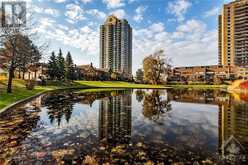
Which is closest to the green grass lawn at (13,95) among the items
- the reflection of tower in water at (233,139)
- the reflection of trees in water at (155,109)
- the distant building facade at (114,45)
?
the reflection of trees in water at (155,109)

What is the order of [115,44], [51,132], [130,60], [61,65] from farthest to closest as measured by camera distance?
[130,60] < [115,44] < [61,65] < [51,132]

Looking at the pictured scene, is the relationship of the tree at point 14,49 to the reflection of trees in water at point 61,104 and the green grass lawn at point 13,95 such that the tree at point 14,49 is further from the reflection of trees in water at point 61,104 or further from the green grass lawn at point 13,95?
the reflection of trees in water at point 61,104

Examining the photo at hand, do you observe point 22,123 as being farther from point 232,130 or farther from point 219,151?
point 232,130

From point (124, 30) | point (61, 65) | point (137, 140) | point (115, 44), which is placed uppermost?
point (124, 30)

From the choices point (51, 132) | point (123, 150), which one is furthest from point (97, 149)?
point (51, 132)

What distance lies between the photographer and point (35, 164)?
447cm

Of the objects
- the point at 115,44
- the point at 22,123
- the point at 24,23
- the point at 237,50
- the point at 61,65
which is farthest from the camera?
the point at 115,44

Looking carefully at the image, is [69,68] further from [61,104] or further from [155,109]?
[155,109]

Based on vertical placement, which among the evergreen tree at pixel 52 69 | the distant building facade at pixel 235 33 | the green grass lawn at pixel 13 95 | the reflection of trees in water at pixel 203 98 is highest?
the distant building facade at pixel 235 33

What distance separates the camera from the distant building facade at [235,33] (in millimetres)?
97938

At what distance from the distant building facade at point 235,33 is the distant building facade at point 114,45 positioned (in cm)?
7384

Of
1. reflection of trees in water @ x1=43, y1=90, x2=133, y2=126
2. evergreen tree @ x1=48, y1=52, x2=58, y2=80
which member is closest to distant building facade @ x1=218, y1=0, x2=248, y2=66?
evergreen tree @ x1=48, y1=52, x2=58, y2=80

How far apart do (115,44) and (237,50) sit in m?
86.4

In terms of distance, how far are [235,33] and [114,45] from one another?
85135 mm
